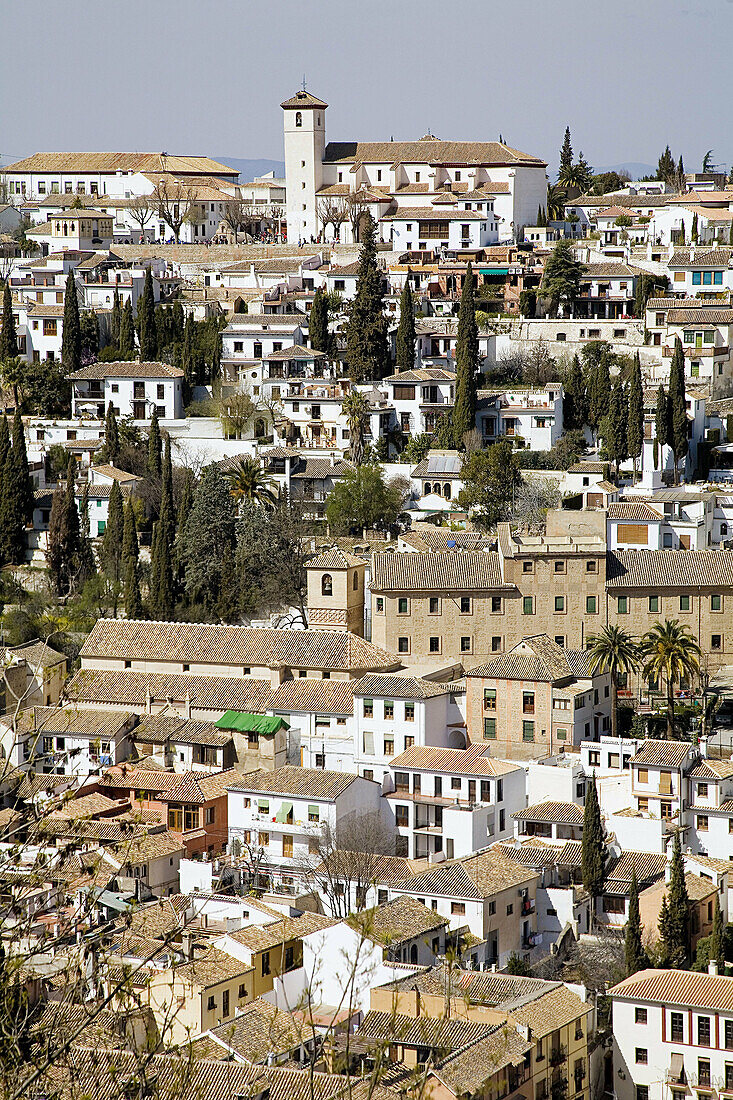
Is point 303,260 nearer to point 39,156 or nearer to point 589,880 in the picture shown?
point 39,156

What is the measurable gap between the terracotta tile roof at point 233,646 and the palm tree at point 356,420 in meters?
9.90

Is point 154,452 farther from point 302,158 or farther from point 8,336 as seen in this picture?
point 302,158

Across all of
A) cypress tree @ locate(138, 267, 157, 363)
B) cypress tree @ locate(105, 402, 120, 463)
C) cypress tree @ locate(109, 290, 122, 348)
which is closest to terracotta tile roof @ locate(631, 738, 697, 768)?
cypress tree @ locate(105, 402, 120, 463)

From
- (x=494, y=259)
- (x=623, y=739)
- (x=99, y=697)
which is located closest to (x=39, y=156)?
(x=494, y=259)

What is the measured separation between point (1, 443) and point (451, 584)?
14.9 meters

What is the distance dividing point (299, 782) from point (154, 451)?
54.3 feet

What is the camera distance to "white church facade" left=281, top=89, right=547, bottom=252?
5847cm

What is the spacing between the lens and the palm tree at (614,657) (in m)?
32.5

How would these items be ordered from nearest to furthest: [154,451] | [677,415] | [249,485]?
1. [249,485]
2. [677,415]
3. [154,451]

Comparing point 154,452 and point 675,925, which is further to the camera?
point 154,452

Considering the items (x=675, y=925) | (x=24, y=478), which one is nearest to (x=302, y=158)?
(x=24, y=478)

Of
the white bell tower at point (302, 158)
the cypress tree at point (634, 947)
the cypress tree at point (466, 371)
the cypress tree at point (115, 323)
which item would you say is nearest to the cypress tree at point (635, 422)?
the cypress tree at point (466, 371)

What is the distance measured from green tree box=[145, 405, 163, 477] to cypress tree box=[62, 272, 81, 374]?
5.06 metres

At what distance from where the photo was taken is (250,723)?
33656 mm
